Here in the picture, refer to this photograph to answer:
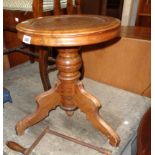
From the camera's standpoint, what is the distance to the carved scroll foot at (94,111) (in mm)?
958

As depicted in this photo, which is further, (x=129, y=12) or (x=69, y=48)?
(x=129, y=12)

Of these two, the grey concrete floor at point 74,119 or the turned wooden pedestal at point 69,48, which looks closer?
the turned wooden pedestal at point 69,48

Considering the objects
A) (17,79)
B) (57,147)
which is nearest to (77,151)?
(57,147)

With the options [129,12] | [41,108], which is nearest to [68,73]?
[41,108]

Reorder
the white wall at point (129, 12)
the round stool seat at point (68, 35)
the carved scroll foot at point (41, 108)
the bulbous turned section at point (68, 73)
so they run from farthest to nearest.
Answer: the white wall at point (129, 12) → the carved scroll foot at point (41, 108) → the bulbous turned section at point (68, 73) → the round stool seat at point (68, 35)

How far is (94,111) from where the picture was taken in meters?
0.97

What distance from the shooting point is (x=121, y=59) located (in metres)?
1.31

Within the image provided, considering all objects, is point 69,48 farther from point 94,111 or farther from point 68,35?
point 94,111

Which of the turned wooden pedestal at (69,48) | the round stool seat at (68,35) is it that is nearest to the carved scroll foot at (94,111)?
the turned wooden pedestal at (69,48)

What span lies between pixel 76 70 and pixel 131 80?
19.5 inches

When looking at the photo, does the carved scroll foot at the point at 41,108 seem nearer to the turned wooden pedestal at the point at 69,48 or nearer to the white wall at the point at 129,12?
the turned wooden pedestal at the point at 69,48

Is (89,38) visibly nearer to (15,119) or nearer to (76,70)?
(76,70)

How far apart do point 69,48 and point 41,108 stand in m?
0.35

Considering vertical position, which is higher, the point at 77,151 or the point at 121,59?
the point at 121,59
